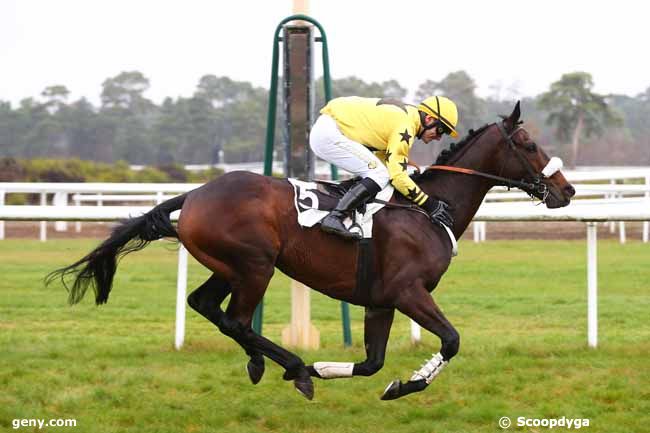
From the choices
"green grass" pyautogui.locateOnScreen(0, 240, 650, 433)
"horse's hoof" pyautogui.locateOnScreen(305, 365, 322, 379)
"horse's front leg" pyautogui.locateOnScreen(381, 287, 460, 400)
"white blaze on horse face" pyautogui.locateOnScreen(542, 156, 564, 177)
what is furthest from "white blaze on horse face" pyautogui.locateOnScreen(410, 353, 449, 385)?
"white blaze on horse face" pyautogui.locateOnScreen(542, 156, 564, 177)

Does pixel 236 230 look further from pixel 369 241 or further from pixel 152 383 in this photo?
pixel 152 383

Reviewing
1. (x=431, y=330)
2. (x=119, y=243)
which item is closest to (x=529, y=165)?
(x=431, y=330)

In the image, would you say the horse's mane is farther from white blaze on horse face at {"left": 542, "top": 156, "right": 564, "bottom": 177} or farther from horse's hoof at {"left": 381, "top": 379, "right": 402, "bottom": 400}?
horse's hoof at {"left": 381, "top": 379, "right": 402, "bottom": 400}

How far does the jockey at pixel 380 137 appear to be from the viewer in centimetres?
542

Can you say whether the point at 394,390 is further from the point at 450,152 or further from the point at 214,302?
the point at 450,152

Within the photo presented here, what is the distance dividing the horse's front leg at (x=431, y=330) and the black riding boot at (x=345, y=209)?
0.45m

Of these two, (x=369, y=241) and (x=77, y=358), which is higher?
(x=369, y=241)

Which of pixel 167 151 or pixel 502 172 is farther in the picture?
pixel 167 151

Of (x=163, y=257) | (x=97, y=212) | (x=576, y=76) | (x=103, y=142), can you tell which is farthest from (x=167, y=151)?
(x=97, y=212)

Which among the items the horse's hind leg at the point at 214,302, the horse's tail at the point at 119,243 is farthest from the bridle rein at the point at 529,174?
the horse's tail at the point at 119,243

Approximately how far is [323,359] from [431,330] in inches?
61.0

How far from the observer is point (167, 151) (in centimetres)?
4419

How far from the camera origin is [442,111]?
555cm

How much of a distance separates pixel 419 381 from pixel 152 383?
1716 mm
